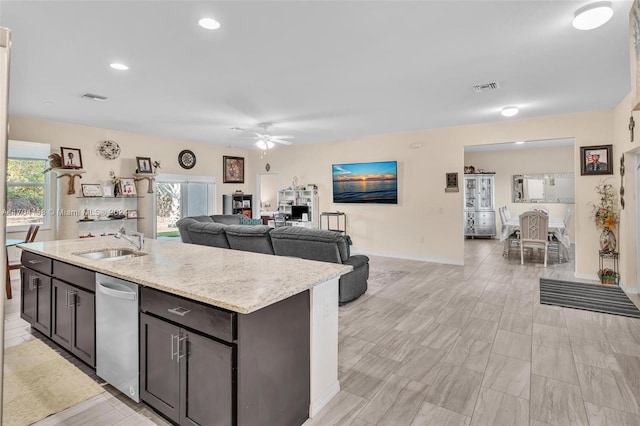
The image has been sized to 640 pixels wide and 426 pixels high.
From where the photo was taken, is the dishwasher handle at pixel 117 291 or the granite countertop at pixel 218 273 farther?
the dishwasher handle at pixel 117 291

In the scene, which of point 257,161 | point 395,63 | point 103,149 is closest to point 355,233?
point 257,161

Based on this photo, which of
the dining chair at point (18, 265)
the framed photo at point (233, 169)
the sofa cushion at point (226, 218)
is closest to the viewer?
the dining chair at point (18, 265)

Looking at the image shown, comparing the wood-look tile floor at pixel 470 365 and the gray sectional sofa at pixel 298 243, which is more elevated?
the gray sectional sofa at pixel 298 243

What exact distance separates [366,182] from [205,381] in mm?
6132

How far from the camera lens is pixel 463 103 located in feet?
15.2

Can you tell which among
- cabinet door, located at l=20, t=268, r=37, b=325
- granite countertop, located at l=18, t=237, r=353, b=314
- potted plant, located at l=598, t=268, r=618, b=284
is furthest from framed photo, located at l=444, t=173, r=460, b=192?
cabinet door, located at l=20, t=268, r=37, b=325

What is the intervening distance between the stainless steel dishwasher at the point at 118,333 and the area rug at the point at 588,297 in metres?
4.39

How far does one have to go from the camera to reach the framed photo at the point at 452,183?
6246 millimetres

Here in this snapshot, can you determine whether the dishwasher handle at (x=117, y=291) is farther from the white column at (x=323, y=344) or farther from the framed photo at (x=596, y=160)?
the framed photo at (x=596, y=160)

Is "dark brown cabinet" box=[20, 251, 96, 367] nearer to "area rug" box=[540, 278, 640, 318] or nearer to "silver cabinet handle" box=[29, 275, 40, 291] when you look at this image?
"silver cabinet handle" box=[29, 275, 40, 291]

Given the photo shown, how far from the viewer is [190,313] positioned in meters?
1.69

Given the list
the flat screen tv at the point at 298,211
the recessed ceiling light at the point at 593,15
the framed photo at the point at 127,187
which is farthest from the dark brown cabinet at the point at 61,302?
the flat screen tv at the point at 298,211

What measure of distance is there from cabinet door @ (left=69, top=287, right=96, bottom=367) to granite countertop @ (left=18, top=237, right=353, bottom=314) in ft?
0.83

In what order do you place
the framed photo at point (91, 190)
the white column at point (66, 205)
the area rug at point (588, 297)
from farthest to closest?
the framed photo at point (91, 190)
the white column at point (66, 205)
the area rug at point (588, 297)
